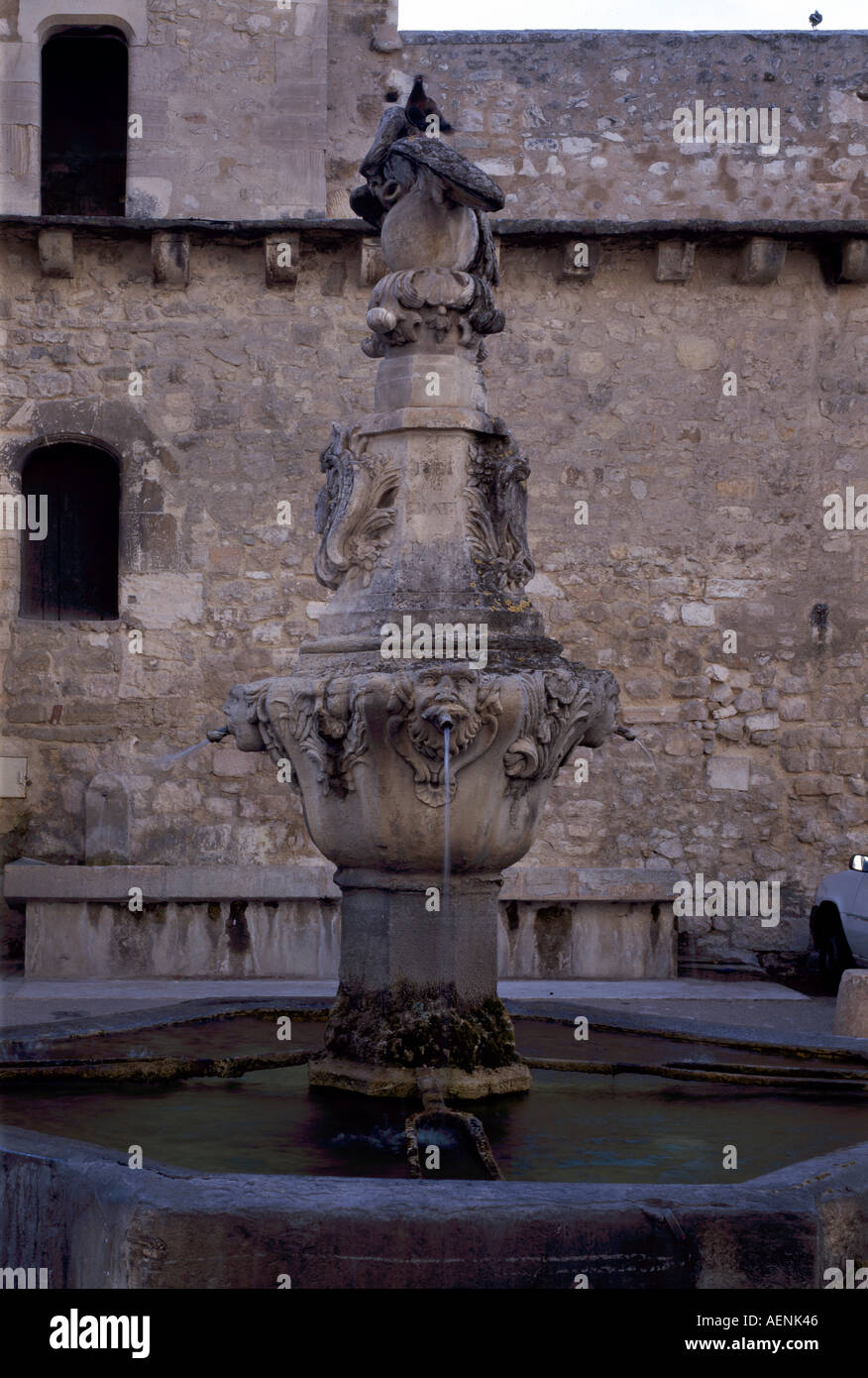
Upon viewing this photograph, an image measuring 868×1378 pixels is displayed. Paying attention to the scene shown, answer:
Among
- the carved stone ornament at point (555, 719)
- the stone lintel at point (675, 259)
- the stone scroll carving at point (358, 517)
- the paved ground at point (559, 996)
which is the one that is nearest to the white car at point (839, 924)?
the paved ground at point (559, 996)

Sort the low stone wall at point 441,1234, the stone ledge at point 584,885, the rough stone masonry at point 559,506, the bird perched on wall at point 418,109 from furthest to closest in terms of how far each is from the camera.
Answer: the rough stone masonry at point 559,506 → the stone ledge at point 584,885 → the bird perched on wall at point 418,109 → the low stone wall at point 441,1234

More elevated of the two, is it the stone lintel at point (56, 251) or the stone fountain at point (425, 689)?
the stone lintel at point (56, 251)

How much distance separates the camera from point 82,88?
12656 mm

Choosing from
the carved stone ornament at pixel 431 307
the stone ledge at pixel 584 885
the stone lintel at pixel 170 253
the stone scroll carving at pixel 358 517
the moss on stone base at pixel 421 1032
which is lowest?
the moss on stone base at pixel 421 1032

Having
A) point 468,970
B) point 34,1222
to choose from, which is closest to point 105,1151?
point 34,1222

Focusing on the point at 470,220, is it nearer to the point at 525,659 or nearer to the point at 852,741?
the point at 525,659

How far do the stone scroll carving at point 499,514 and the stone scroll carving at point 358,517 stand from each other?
0.79 feet

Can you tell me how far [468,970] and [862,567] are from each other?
19.3ft

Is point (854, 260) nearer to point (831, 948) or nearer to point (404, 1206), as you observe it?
point (831, 948)

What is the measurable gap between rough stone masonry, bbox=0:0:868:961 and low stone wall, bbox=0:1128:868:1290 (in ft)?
20.1

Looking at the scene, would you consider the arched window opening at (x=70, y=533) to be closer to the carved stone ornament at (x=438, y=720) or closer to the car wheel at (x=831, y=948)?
the car wheel at (x=831, y=948)

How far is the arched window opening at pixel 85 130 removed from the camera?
41.2 ft

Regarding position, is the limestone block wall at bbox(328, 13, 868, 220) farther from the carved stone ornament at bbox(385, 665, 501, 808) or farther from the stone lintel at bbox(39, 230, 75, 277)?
the carved stone ornament at bbox(385, 665, 501, 808)

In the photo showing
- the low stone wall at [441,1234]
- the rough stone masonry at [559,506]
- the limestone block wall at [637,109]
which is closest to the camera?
the low stone wall at [441,1234]
